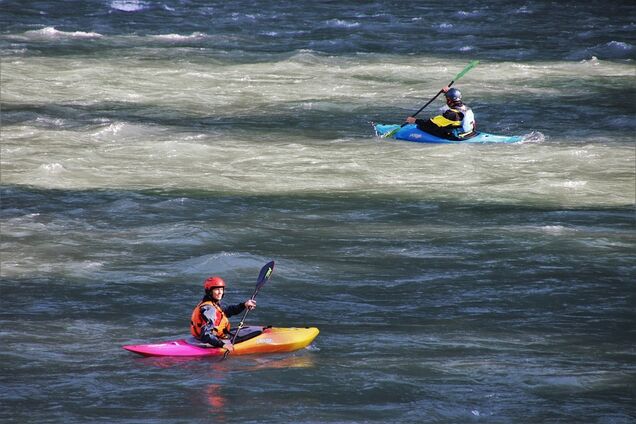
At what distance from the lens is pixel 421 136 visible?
20.9m

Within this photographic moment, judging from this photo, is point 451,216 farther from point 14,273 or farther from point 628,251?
point 14,273

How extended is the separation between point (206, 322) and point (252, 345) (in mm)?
505

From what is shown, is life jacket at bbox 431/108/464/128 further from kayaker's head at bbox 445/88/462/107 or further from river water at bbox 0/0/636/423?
river water at bbox 0/0/636/423

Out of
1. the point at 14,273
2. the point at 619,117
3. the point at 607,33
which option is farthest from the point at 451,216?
the point at 607,33

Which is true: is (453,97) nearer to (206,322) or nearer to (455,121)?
(455,121)

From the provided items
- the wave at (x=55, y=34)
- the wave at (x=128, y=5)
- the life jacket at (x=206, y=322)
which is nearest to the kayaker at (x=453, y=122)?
the life jacket at (x=206, y=322)

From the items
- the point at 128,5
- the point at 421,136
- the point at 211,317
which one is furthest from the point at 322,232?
the point at 128,5

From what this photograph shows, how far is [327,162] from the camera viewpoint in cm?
1969

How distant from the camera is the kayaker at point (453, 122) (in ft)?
66.1

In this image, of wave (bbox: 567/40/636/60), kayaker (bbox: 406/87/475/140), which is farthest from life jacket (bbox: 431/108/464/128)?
wave (bbox: 567/40/636/60)

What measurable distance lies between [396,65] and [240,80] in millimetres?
3718

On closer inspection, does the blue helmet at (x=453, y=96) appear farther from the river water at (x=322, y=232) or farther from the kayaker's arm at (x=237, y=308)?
the kayaker's arm at (x=237, y=308)

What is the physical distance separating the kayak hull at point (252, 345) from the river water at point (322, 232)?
0.41 ft

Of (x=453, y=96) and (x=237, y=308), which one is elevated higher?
(x=453, y=96)
